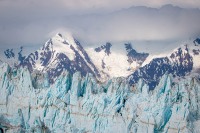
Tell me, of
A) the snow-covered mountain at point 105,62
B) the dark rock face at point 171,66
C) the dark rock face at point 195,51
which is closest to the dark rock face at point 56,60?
the snow-covered mountain at point 105,62

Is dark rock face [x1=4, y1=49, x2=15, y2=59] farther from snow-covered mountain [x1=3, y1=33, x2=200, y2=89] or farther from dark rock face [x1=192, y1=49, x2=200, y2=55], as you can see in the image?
dark rock face [x1=192, y1=49, x2=200, y2=55]

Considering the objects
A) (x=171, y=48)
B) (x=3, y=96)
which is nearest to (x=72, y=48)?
(x=171, y=48)

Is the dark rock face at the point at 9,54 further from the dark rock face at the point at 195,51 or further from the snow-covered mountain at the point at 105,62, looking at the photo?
the dark rock face at the point at 195,51

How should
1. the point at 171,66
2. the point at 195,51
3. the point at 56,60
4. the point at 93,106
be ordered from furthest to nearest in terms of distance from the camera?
1. the point at 195,51
2. the point at 171,66
3. the point at 56,60
4. the point at 93,106

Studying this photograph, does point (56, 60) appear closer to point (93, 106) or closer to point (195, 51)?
point (195, 51)

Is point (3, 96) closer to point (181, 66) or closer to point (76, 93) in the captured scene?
point (76, 93)

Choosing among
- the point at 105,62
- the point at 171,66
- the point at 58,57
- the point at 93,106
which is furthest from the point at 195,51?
the point at 93,106
